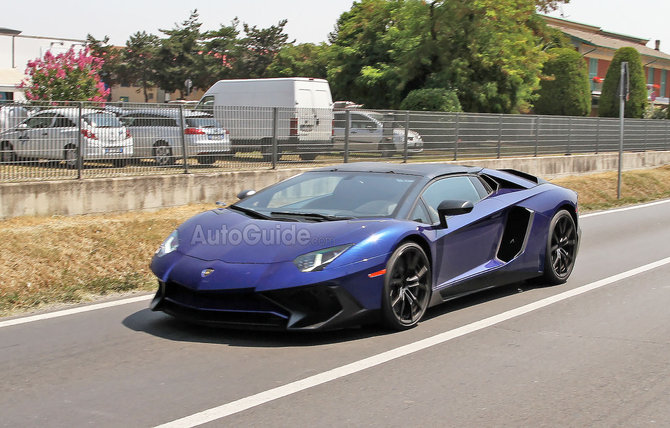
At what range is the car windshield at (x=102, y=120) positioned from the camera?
11.5 metres

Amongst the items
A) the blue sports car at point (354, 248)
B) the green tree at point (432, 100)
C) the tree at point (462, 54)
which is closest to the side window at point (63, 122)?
the blue sports car at point (354, 248)

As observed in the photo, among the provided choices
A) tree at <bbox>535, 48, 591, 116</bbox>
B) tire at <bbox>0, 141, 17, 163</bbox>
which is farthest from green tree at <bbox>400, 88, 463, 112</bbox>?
tire at <bbox>0, 141, 17, 163</bbox>

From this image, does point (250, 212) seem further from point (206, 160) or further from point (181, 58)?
point (181, 58)

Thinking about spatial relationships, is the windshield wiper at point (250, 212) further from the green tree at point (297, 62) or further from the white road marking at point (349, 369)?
the green tree at point (297, 62)

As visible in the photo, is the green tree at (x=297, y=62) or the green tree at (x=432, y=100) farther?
the green tree at (x=297, y=62)

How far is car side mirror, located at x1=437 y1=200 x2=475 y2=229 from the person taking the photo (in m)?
6.21

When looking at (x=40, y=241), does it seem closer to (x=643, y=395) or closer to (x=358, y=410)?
(x=358, y=410)

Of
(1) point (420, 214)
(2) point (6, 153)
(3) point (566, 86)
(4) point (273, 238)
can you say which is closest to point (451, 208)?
(1) point (420, 214)

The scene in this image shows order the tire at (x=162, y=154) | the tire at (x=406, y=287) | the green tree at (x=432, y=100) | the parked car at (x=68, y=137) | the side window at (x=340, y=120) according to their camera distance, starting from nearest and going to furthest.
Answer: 1. the tire at (x=406, y=287)
2. the parked car at (x=68, y=137)
3. the tire at (x=162, y=154)
4. the side window at (x=340, y=120)
5. the green tree at (x=432, y=100)

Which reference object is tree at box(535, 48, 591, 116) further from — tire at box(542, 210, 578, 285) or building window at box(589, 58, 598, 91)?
tire at box(542, 210, 578, 285)

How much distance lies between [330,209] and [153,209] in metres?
6.29

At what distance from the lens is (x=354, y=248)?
18.1 feet

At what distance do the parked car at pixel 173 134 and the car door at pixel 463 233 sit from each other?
6741mm

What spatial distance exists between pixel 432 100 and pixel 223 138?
19.5 m
